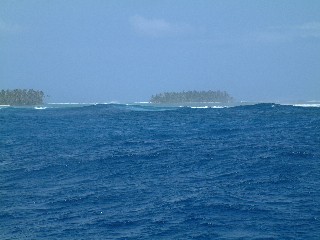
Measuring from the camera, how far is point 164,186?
1343cm

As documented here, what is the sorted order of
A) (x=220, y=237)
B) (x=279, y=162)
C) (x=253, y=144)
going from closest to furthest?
1. (x=220, y=237)
2. (x=279, y=162)
3. (x=253, y=144)

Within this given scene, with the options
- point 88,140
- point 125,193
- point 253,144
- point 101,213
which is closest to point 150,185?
point 125,193

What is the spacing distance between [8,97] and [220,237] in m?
95.7

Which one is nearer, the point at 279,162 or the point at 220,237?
the point at 220,237

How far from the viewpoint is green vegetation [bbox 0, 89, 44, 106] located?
315 feet

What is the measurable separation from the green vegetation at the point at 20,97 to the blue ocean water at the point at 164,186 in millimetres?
75769

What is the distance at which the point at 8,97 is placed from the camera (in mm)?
96250

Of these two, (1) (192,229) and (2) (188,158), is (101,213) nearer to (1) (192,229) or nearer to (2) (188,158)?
(1) (192,229)

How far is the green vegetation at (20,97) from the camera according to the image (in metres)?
95.9

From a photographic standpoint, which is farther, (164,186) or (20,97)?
(20,97)

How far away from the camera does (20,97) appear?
9744 centimetres

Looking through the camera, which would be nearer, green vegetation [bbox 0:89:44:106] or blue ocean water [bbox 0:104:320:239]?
blue ocean water [bbox 0:104:320:239]

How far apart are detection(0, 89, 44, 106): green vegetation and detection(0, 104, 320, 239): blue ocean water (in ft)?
249

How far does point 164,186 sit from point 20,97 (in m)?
91.2
